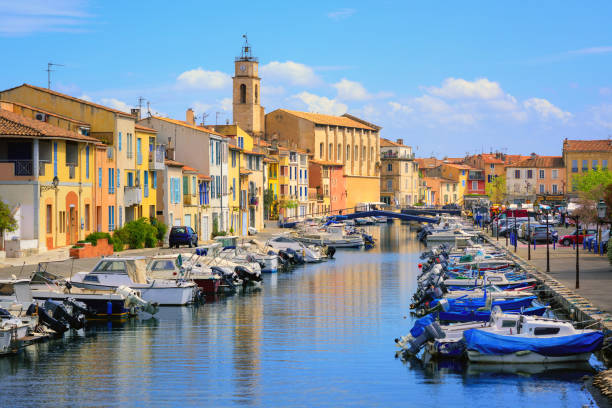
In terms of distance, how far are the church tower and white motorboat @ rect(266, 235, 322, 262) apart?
7288cm

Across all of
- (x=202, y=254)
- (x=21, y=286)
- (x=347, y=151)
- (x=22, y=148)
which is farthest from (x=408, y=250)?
(x=347, y=151)

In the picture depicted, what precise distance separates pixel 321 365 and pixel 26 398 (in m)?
8.41

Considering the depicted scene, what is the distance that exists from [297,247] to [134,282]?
3142cm

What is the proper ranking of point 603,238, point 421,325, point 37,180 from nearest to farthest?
point 421,325 → point 37,180 → point 603,238

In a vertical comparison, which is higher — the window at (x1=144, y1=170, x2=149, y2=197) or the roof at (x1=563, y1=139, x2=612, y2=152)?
the roof at (x1=563, y1=139, x2=612, y2=152)

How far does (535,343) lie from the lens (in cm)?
2661

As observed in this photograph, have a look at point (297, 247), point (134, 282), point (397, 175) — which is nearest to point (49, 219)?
point (134, 282)

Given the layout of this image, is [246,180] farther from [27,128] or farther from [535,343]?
[535,343]

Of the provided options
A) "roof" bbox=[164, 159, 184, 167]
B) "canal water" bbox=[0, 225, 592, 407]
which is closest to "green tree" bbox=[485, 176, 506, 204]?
"roof" bbox=[164, 159, 184, 167]

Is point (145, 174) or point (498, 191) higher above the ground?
point (498, 191)

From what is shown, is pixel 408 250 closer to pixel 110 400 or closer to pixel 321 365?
pixel 321 365

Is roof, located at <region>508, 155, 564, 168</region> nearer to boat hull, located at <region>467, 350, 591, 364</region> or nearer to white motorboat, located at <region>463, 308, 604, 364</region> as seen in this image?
white motorboat, located at <region>463, 308, 604, 364</region>

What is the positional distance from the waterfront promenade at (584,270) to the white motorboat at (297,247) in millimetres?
13380

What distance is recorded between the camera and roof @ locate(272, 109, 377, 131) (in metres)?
156
